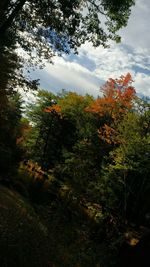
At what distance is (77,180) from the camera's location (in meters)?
21.9

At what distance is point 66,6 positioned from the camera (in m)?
12.6

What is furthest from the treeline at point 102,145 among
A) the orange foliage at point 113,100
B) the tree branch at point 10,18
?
the tree branch at point 10,18

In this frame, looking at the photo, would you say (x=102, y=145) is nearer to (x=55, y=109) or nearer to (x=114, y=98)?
(x=114, y=98)

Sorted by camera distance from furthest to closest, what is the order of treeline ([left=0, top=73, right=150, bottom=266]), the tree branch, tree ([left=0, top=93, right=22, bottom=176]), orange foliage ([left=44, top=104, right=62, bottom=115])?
orange foliage ([left=44, top=104, right=62, bottom=115])
tree ([left=0, top=93, right=22, bottom=176])
treeline ([left=0, top=73, right=150, bottom=266])
the tree branch

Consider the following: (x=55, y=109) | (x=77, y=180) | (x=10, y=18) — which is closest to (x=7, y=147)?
(x=77, y=180)

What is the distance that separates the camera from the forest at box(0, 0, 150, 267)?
12.5 meters

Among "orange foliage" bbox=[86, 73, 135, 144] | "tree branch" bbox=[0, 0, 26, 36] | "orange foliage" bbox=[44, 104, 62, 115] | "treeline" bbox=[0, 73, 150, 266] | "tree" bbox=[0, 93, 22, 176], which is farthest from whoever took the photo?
"orange foliage" bbox=[44, 104, 62, 115]

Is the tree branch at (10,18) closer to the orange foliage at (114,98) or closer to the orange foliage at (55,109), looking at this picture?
the orange foliage at (114,98)

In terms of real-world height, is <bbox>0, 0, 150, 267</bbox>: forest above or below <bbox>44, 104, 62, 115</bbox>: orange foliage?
below

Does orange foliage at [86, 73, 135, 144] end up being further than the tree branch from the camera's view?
Yes

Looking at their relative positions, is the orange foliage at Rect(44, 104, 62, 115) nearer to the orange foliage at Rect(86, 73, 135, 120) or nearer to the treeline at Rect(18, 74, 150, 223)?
the treeline at Rect(18, 74, 150, 223)

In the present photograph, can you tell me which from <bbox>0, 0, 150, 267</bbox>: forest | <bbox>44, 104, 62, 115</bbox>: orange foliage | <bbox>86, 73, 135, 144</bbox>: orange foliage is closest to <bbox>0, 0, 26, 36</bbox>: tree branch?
<bbox>0, 0, 150, 267</bbox>: forest

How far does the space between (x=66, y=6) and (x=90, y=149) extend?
18.3m

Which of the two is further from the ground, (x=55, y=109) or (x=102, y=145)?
(x=55, y=109)
